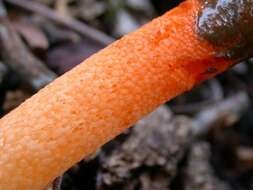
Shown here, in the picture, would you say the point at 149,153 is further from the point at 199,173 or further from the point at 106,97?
the point at 106,97

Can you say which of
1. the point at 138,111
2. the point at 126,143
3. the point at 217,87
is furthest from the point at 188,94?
the point at 138,111

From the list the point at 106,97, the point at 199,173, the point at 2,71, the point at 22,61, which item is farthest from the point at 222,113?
the point at 106,97

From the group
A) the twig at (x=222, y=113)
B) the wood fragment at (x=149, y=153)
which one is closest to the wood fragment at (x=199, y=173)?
the wood fragment at (x=149, y=153)

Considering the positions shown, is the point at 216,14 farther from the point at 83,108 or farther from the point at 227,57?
the point at 83,108

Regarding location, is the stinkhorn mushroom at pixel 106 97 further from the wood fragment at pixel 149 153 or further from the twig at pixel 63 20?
the twig at pixel 63 20

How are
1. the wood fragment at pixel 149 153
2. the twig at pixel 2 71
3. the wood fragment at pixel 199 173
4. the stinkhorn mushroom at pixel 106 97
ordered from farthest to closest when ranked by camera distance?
the wood fragment at pixel 199 173
the twig at pixel 2 71
the wood fragment at pixel 149 153
the stinkhorn mushroom at pixel 106 97

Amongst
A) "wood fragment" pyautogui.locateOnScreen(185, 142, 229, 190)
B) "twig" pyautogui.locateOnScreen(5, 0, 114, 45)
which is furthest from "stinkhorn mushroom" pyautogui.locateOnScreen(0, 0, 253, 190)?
"twig" pyautogui.locateOnScreen(5, 0, 114, 45)
